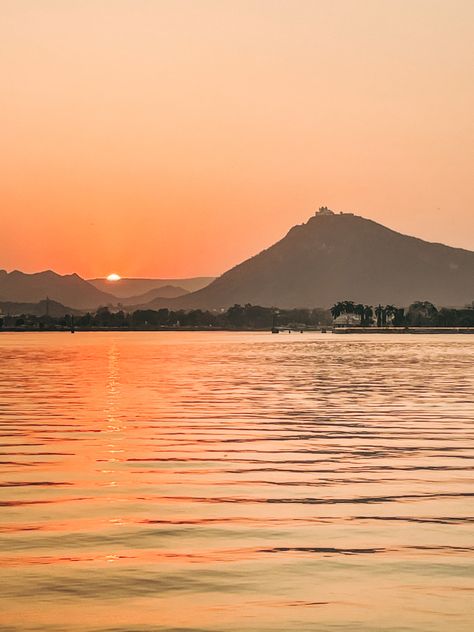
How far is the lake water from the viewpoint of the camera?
1504 cm

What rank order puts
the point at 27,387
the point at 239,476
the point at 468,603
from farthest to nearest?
the point at 27,387
the point at 239,476
the point at 468,603

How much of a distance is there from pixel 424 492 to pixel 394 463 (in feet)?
17.8

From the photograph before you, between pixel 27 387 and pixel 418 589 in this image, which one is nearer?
pixel 418 589

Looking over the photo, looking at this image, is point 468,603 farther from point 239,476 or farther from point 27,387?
point 27,387

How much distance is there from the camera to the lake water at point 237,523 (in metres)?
15.0

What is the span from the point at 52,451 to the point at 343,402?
24932mm

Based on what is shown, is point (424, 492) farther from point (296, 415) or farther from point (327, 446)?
point (296, 415)

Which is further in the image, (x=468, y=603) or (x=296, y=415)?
(x=296, y=415)

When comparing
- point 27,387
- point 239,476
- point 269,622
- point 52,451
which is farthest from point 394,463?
point 27,387

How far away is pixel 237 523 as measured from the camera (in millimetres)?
21234

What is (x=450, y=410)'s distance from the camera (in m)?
49.7

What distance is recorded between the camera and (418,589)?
16.1m

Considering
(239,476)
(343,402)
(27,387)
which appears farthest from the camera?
(27,387)

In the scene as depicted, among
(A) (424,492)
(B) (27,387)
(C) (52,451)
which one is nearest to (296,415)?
(C) (52,451)
